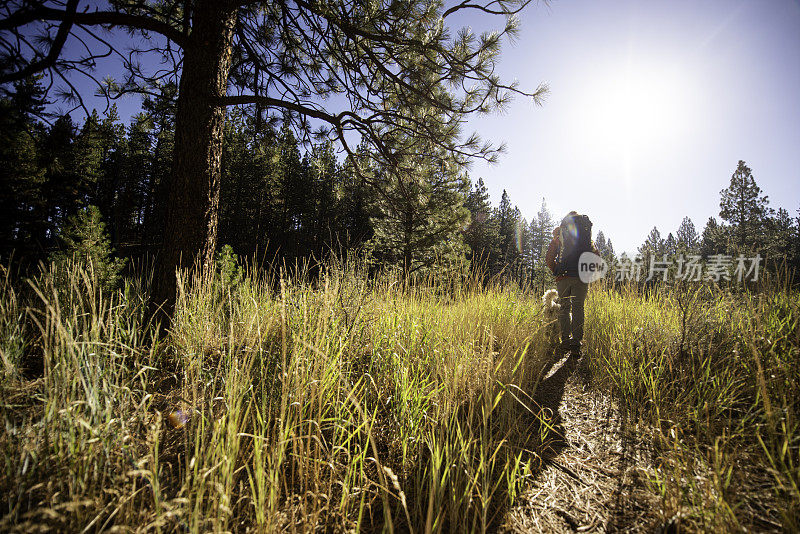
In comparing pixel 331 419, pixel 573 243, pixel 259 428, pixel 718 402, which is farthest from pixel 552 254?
pixel 259 428

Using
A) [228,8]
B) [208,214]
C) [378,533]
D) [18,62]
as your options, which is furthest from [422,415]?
[18,62]

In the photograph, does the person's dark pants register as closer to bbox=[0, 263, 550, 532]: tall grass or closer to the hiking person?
the hiking person

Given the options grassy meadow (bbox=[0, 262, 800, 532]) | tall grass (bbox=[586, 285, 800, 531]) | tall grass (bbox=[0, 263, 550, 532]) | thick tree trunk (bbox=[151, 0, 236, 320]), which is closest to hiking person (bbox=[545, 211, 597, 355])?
tall grass (bbox=[586, 285, 800, 531])

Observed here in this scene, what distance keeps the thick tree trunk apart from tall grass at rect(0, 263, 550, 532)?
1.02ft

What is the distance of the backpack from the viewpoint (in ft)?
13.7

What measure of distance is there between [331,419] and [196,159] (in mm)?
2530

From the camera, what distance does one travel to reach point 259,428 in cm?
148

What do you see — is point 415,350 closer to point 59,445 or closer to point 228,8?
point 59,445

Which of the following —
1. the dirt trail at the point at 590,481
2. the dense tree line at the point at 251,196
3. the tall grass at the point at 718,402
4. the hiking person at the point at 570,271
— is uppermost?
the dense tree line at the point at 251,196

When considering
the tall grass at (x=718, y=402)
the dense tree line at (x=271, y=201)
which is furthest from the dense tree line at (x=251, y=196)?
the tall grass at (x=718, y=402)

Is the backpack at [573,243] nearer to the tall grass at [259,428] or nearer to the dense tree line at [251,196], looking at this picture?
the dense tree line at [251,196]

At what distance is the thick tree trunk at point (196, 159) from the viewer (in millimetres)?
2486

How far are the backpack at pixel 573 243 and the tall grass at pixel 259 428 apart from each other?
1.95m

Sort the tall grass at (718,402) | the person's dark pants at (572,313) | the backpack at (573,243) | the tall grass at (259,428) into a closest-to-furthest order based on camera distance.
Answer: the tall grass at (259,428), the tall grass at (718,402), the person's dark pants at (572,313), the backpack at (573,243)
